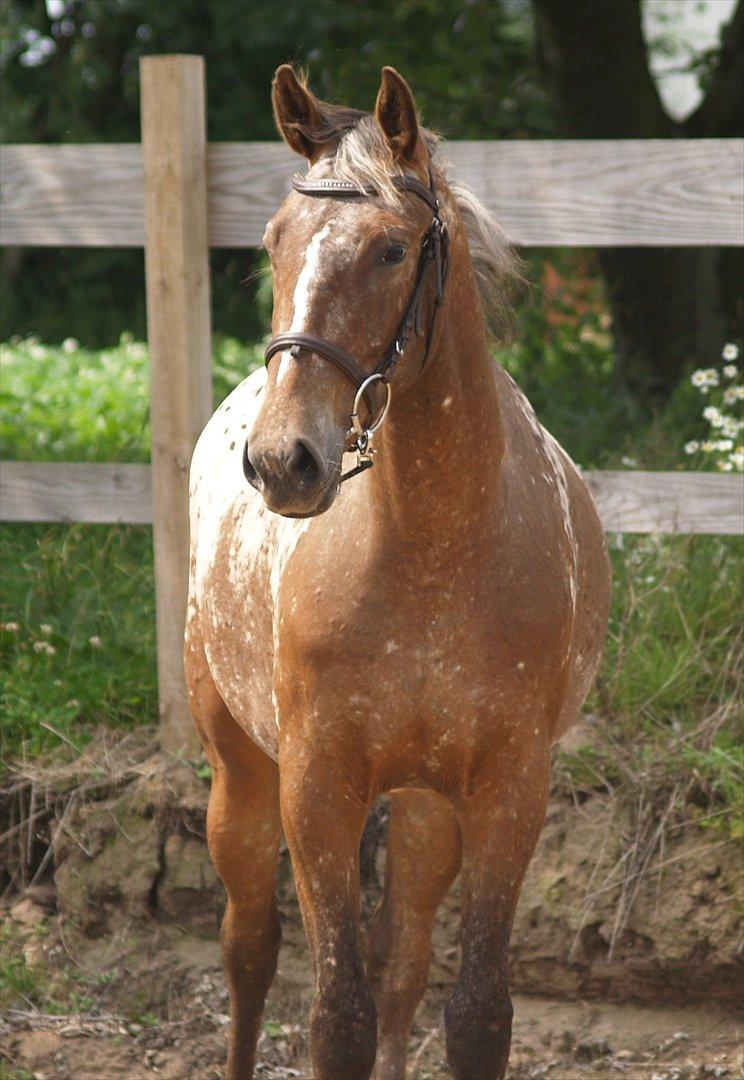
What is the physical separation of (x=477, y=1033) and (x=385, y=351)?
136cm

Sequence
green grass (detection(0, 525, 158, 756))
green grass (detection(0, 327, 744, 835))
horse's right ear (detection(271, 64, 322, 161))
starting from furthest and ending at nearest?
1. green grass (detection(0, 525, 158, 756))
2. green grass (detection(0, 327, 744, 835))
3. horse's right ear (detection(271, 64, 322, 161))

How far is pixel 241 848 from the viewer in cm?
344

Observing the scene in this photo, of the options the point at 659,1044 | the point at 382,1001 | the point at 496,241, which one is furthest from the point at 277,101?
the point at 659,1044

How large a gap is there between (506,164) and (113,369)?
4.89m

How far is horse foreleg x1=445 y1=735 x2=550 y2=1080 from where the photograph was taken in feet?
8.75

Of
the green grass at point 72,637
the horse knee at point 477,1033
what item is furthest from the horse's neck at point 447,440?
the green grass at point 72,637

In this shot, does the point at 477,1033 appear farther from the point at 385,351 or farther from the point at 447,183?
the point at 447,183

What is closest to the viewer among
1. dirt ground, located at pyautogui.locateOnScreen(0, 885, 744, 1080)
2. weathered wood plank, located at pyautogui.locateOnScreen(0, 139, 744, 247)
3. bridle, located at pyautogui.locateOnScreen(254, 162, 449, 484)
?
bridle, located at pyautogui.locateOnScreen(254, 162, 449, 484)

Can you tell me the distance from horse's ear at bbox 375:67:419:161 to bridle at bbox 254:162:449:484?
5 centimetres

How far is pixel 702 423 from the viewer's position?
5801mm

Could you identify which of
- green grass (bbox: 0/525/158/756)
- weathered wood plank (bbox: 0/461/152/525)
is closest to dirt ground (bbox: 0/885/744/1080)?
green grass (bbox: 0/525/158/756)

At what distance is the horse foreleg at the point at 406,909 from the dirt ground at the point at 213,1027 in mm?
464

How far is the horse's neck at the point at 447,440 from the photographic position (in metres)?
2.48

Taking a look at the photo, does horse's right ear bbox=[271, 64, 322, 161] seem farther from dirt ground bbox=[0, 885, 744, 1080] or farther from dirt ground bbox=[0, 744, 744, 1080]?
dirt ground bbox=[0, 885, 744, 1080]
